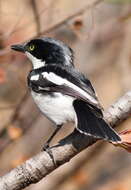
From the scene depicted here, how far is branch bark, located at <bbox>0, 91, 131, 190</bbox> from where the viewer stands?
4.45 meters

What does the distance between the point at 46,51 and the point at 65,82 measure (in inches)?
25.1

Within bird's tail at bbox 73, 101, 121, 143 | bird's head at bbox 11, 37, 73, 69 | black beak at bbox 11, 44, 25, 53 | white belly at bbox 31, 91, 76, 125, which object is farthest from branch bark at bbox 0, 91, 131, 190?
black beak at bbox 11, 44, 25, 53

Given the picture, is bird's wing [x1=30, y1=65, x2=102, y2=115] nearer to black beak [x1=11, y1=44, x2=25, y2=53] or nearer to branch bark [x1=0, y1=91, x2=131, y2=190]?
branch bark [x1=0, y1=91, x2=131, y2=190]

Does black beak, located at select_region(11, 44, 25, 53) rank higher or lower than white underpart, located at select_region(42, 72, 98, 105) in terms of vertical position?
higher

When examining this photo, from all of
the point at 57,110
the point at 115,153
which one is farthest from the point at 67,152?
the point at 115,153

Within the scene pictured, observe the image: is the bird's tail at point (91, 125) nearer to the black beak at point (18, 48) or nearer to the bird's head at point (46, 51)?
the bird's head at point (46, 51)

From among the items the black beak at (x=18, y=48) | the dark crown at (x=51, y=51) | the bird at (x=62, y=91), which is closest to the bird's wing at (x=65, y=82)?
the bird at (x=62, y=91)

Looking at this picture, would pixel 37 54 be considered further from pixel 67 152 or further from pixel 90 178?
pixel 90 178

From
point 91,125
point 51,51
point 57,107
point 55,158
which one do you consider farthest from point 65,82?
point 55,158

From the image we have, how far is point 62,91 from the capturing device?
506 centimetres

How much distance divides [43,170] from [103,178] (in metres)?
6.53

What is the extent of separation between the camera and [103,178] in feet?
36.0

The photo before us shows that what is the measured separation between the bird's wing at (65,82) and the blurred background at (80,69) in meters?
1.12

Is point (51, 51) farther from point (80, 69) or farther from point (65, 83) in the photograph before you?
point (80, 69)
